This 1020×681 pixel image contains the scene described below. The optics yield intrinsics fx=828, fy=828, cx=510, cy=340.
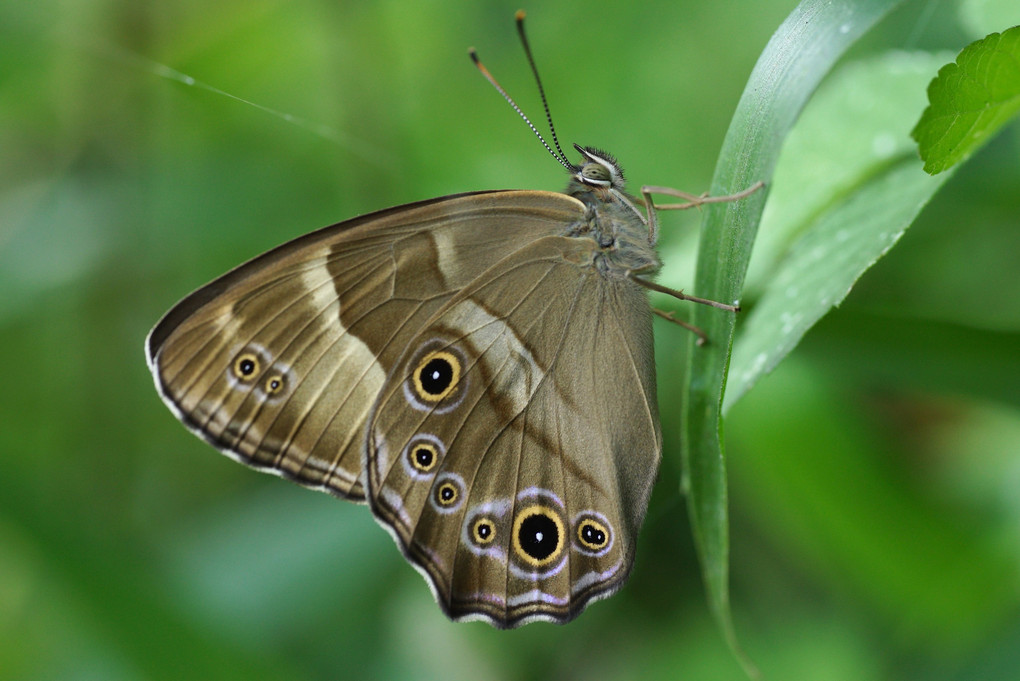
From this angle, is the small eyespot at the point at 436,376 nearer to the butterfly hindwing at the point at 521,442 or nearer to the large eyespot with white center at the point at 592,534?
the butterfly hindwing at the point at 521,442

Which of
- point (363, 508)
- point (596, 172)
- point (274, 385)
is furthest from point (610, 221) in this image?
point (363, 508)

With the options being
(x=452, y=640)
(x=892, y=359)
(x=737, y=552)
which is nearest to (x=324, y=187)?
(x=452, y=640)

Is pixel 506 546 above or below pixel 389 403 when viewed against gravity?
below

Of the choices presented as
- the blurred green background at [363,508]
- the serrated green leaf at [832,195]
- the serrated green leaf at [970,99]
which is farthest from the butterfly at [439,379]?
the serrated green leaf at [970,99]

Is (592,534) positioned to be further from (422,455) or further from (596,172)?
(596,172)

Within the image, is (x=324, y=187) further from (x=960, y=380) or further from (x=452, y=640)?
(x=960, y=380)

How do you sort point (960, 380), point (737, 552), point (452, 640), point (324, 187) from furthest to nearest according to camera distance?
point (324, 187), point (452, 640), point (737, 552), point (960, 380)

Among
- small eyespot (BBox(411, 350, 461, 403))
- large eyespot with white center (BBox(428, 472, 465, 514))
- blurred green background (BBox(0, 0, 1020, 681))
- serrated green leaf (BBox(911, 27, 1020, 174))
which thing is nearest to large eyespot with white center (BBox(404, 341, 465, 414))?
small eyespot (BBox(411, 350, 461, 403))
